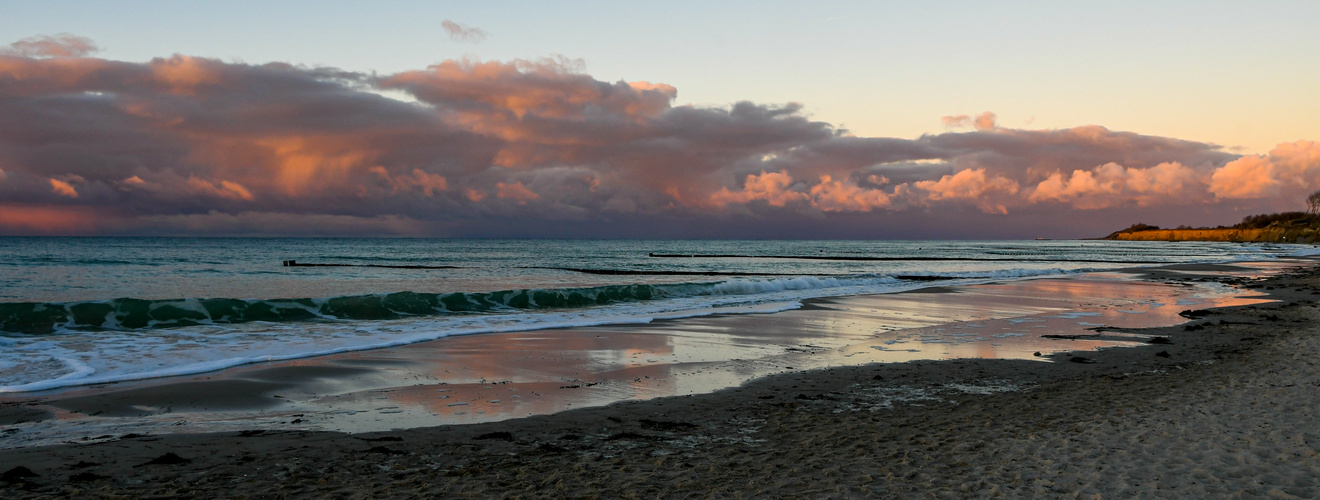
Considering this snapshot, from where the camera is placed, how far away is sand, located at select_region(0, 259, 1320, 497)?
4.91 meters

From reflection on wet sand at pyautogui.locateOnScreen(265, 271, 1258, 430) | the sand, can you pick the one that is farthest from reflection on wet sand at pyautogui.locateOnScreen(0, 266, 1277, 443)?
the sand

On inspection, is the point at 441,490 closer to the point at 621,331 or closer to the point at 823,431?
the point at 823,431

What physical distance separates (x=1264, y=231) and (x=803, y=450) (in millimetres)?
163225

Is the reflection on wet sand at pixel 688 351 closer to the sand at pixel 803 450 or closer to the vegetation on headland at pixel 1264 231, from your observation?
the sand at pixel 803 450

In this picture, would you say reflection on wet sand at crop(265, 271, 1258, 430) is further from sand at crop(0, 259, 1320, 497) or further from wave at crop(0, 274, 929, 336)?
wave at crop(0, 274, 929, 336)

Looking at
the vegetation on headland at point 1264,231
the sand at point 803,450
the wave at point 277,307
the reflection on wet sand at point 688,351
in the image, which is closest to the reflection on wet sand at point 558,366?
the reflection on wet sand at point 688,351

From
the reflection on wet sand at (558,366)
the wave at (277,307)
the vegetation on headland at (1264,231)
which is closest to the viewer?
the reflection on wet sand at (558,366)

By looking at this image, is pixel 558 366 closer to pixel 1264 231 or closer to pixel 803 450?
pixel 803 450

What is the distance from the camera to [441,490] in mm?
4887

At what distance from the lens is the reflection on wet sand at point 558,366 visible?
747 cm

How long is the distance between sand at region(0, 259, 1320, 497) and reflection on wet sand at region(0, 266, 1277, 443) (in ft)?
1.99

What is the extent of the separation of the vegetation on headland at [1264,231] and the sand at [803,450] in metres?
140

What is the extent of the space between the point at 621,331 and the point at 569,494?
1033 centimetres

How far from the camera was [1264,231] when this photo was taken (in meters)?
128
